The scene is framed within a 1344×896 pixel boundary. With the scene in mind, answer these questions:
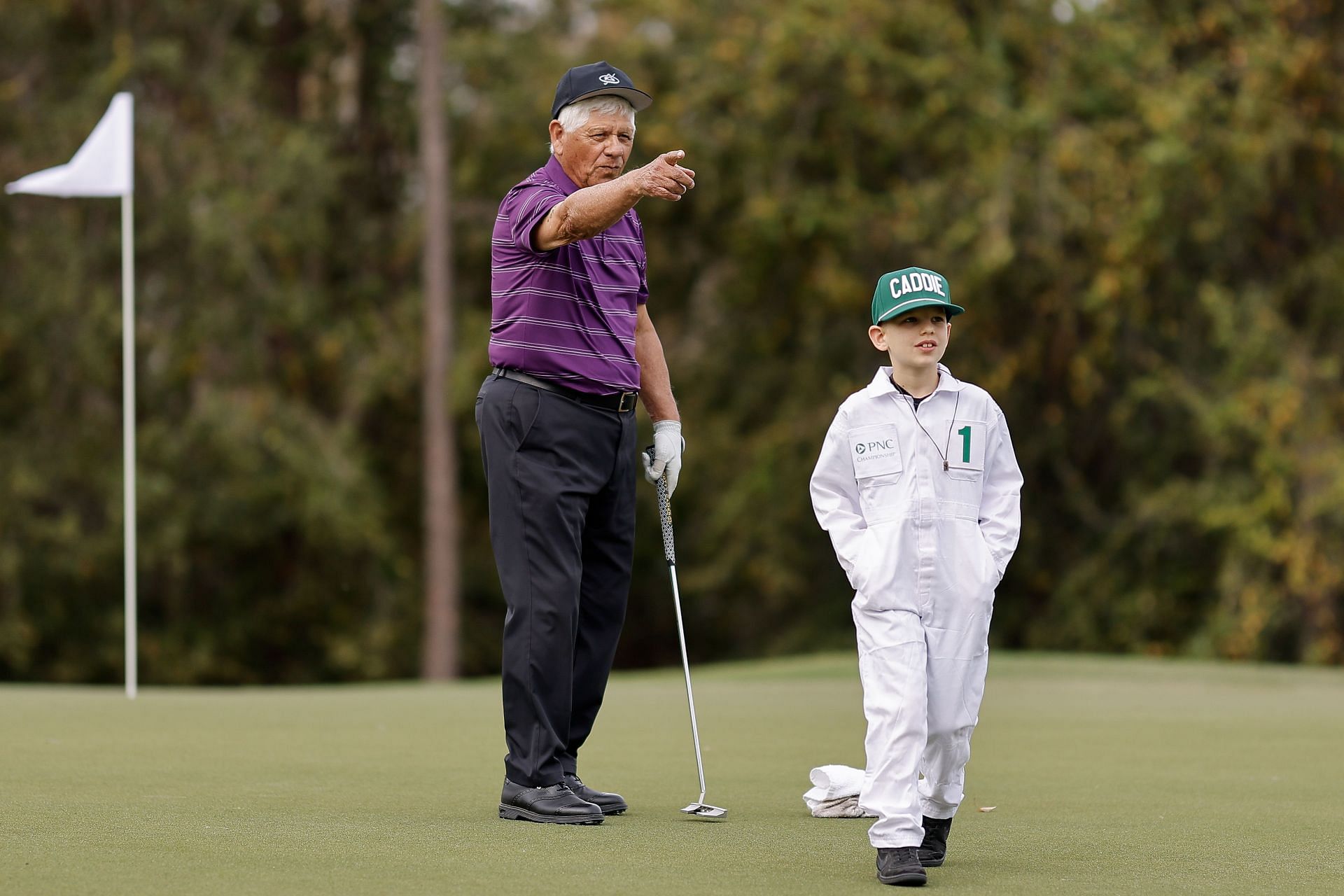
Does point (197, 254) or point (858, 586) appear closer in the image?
point (858, 586)

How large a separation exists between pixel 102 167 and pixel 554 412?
651 cm

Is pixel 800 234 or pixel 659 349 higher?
pixel 800 234

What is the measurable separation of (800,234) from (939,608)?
639 inches

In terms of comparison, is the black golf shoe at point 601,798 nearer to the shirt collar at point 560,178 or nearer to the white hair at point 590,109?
the shirt collar at point 560,178

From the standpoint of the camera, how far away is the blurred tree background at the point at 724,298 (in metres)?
18.2

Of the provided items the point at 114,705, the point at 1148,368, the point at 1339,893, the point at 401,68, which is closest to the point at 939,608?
the point at 1339,893

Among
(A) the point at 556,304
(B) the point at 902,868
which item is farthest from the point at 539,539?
(B) the point at 902,868

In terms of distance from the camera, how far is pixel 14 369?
21016 mm

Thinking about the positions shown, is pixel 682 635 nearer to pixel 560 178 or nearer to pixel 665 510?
pixel 665 510

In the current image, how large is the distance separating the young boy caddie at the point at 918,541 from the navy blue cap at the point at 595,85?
3.74 feet

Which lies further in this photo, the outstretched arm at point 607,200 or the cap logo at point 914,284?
the outstretched arm at point 607,200

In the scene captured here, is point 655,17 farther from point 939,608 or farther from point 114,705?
point 939,608

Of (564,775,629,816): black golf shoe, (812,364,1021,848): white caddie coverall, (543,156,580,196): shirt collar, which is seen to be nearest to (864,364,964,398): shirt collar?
(812,364,1021,848): white caddie coverall

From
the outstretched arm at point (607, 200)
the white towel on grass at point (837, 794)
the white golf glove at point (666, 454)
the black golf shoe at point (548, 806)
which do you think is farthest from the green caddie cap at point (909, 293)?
the black golf shoe at point (548, 806)
